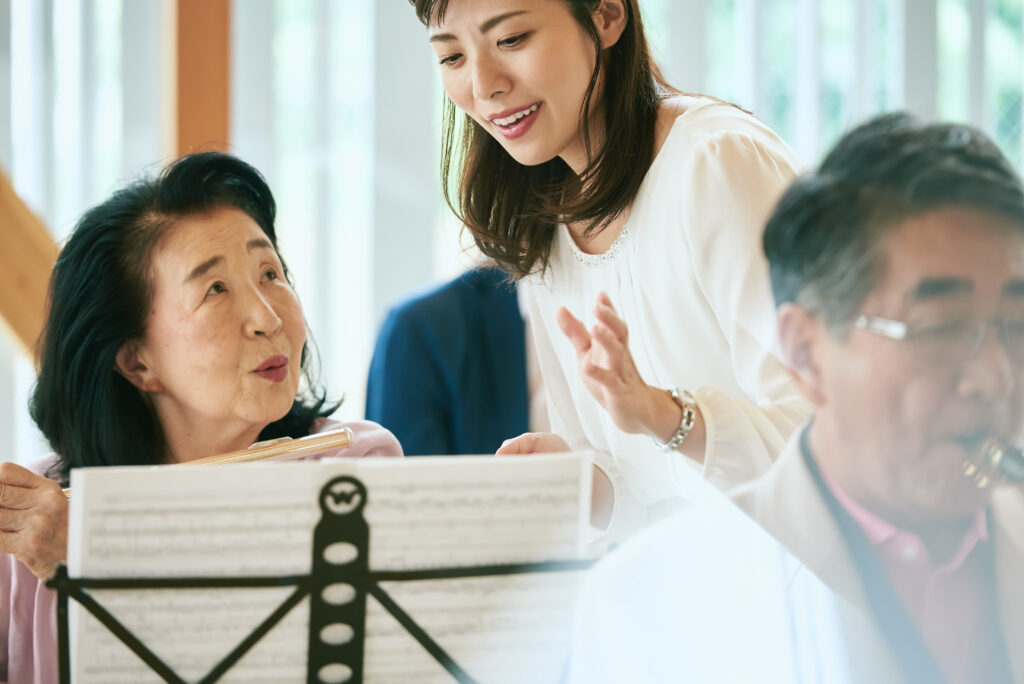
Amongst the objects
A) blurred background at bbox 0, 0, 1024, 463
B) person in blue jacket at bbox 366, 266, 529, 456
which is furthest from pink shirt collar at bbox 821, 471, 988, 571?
blurred background at bbox 0, 0, 1024, 463

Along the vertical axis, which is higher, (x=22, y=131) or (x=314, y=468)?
(x=22, y=131)

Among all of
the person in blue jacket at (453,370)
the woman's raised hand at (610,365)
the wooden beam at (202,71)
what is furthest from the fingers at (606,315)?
the wooden beam at (202,71)

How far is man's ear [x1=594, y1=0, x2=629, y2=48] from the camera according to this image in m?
1.06

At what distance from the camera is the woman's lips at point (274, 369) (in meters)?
1.15

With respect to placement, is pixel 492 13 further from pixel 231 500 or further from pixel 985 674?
pixel 985 674

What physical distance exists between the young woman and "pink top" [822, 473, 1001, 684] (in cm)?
10

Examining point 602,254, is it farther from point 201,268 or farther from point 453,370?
point 453,370

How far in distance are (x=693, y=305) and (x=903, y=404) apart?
0.29 m

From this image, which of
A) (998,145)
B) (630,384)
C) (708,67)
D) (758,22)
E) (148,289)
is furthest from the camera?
(708,67)

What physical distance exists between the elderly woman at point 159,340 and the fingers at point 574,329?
50 cm

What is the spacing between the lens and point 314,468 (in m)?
0.71

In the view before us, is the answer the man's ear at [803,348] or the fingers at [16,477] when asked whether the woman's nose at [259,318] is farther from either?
the man's ear at [803,348]

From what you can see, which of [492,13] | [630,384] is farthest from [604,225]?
[630,384]

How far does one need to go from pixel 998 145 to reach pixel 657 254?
36cm
